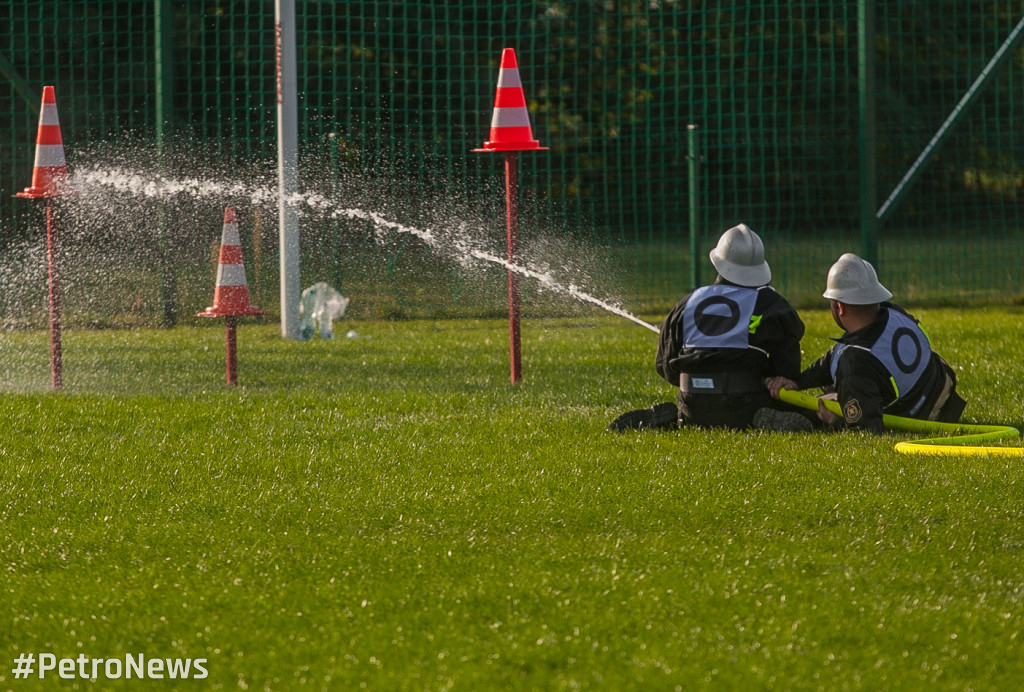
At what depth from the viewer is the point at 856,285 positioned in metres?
4.98

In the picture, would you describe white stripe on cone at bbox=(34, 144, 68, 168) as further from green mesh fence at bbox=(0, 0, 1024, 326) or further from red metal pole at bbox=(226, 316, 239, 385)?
green mesh fence at bbox=(0, 0, 1024, 326)

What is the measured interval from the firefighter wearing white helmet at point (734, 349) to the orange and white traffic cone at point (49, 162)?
11.1ft

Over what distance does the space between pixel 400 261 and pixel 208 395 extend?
14.7 feet

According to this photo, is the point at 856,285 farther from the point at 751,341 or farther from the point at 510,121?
the point at 510,121

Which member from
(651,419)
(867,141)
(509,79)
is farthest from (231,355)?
(867,141)

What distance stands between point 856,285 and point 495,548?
222 cm

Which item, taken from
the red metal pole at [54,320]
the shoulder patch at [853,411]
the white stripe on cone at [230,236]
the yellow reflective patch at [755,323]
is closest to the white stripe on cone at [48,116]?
the red metal pole at [54,320]

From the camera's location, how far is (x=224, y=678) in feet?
8.45

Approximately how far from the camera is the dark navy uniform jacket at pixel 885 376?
4844 millimetres

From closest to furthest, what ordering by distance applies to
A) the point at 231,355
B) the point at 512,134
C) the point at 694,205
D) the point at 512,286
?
the point at 512,134 → the point at 512,286 → the point at 231,355 → the point at 694,205

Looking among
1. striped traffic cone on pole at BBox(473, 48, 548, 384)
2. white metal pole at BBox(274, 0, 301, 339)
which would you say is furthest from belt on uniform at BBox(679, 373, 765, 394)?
white metal pole at BBox(274, 0, 301, 339)

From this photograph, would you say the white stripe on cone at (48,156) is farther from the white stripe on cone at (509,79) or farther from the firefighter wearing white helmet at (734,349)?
the firefighter wearing white helmet at (734,349)

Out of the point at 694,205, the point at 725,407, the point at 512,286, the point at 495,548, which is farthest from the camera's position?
the point at 694,205

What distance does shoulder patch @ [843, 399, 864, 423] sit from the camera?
190 inches
